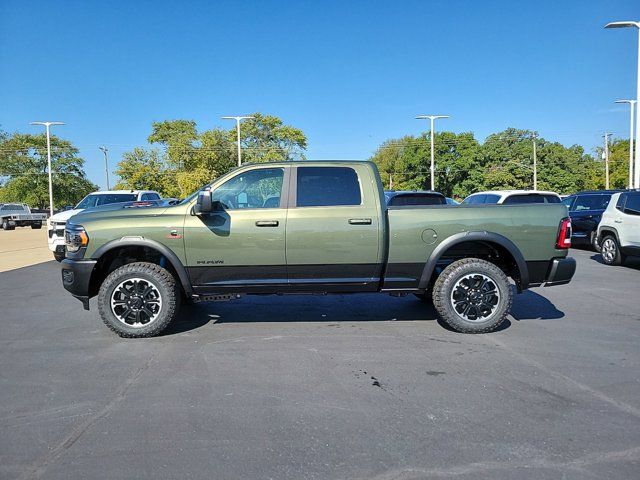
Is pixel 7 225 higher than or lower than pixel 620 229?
higher

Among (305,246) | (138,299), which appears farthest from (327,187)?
(138,299)

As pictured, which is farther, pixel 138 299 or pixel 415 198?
pixel 415 198

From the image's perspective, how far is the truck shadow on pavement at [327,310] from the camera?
6430mm

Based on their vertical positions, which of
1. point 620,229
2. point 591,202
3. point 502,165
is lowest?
point 620,229

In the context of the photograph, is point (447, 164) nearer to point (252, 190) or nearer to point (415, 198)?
point (415, 198)

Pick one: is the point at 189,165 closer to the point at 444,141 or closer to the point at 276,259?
the point at 444,141

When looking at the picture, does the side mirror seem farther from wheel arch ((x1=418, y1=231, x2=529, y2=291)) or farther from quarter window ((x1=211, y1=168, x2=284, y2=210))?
wheel arch ((x1=418, y1=231, x2=529, y2=291))

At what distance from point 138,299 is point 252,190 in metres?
1.81

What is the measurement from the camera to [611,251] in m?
11.2

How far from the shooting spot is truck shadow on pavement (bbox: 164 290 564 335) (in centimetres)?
643

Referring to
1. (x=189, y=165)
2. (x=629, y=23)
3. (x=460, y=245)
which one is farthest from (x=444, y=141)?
(x=460, y=245)

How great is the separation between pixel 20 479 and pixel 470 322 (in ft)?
14.8

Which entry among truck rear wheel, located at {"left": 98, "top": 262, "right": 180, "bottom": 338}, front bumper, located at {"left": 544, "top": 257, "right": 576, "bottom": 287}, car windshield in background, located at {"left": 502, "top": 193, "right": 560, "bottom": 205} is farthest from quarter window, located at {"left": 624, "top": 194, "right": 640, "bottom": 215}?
truck rear wheel, located at {"left": 98, "top": 262, "right": 180, "bottom": 338}

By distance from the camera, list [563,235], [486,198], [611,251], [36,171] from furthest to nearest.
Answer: [36,171] < [486,198] < [611,251] < [563,235]
